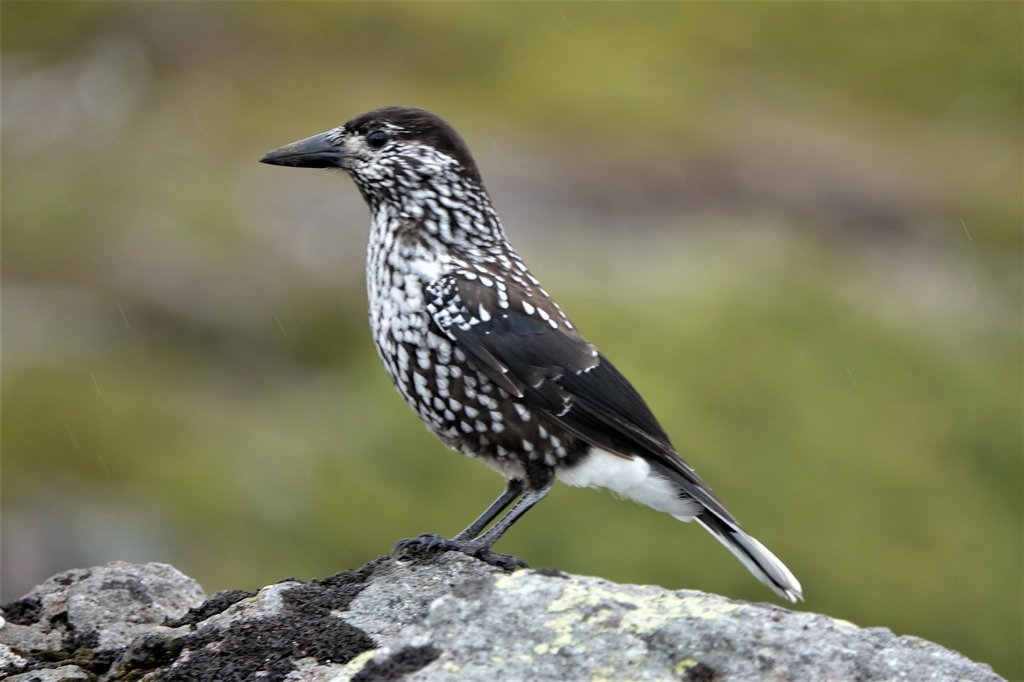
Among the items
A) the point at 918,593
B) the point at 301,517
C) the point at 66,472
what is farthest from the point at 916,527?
the point at 66,472

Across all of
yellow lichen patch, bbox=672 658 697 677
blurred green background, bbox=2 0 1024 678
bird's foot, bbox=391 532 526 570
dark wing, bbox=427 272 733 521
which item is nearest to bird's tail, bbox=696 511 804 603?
dark wing, bbox=427 272 733 521

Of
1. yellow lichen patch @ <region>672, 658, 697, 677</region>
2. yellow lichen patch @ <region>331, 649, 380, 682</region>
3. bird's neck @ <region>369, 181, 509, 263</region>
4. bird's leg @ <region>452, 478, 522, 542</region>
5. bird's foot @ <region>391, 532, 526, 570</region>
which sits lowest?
yellow lichen patch @ <region>672, 658, 697, 677</region>

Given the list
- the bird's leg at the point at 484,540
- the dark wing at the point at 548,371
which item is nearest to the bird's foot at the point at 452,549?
the bird's leg at the point at 484,540

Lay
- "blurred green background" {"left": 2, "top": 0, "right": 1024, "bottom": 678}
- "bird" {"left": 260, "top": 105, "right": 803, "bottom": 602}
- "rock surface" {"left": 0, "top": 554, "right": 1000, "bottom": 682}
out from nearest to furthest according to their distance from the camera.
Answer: "rock surface" {"left": 0, "top": 554, "right": 1000, "bottom": 682} < "bird" {"left": 260, "top": 105, "right": 803, "bottom": 602} < "blurred green background" {"left": 2, "top": 0, "right": 1024, "bottom": 678}

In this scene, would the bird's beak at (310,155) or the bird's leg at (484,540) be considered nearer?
the bird's leg at (484,540)

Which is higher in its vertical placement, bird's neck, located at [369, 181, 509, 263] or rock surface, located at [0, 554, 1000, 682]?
bird's neck, located at [369, 181, 509, 263]

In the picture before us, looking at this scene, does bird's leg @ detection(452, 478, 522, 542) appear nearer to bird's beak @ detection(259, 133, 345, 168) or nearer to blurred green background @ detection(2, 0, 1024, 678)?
bird's beak @ detection(259, 133, 345, 168)

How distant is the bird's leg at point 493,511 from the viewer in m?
7.14

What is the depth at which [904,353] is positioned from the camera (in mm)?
20250

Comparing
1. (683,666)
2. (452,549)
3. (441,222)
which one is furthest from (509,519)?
(683,666)

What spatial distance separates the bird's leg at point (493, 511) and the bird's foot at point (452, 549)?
1.25 ft

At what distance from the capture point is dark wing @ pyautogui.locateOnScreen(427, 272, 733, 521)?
23.9 ft

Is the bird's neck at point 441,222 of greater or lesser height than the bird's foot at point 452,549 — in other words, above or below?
above

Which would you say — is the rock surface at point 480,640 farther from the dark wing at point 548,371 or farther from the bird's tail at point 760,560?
the bird's tail at point 760,560
